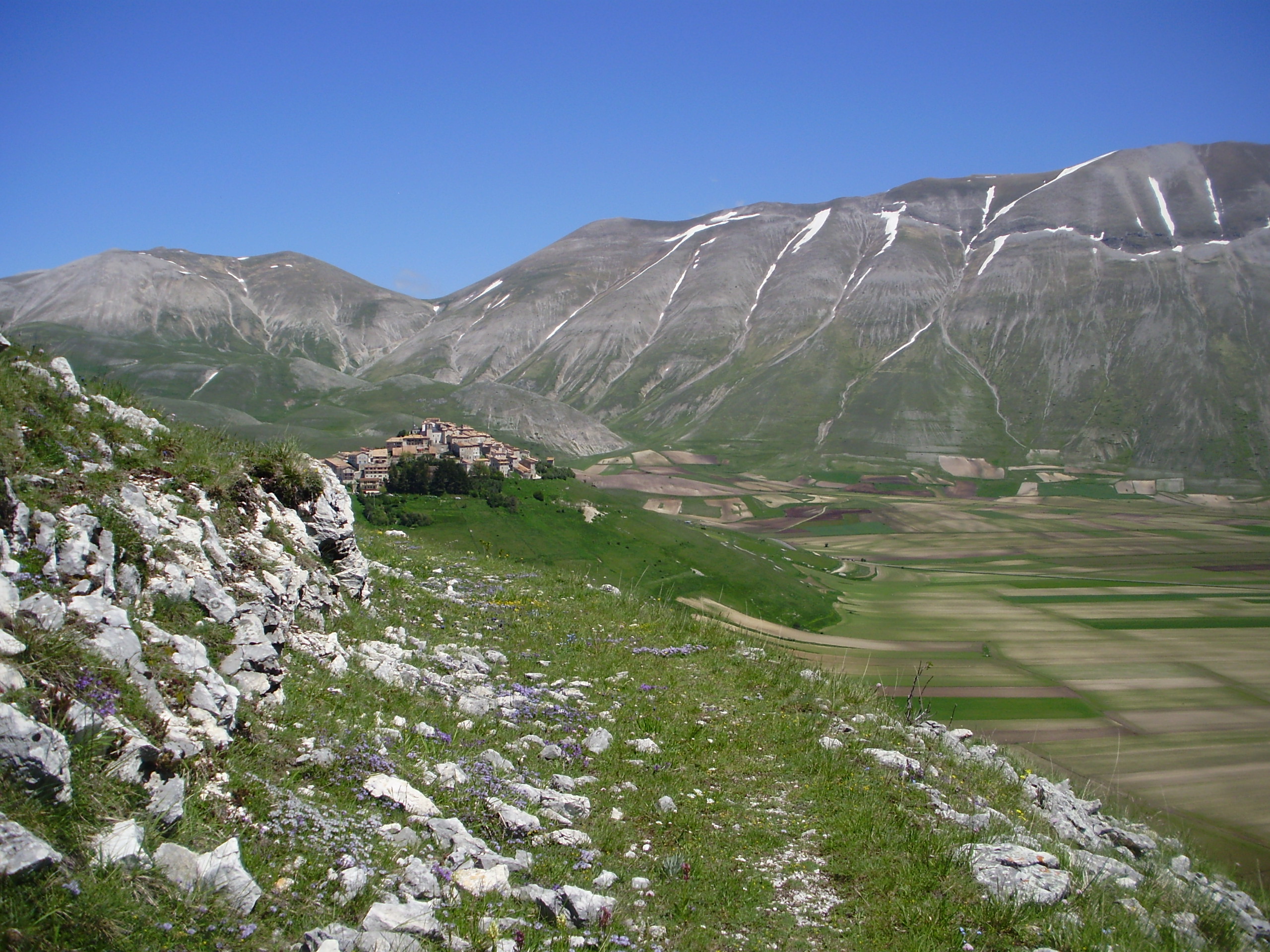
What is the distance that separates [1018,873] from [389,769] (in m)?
6.92

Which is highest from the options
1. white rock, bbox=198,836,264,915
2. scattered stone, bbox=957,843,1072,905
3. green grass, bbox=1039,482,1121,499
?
white rock, bbox=198,836,264,915

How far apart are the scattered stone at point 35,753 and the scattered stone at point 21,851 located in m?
0.40

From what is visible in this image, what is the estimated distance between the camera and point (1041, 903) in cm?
764

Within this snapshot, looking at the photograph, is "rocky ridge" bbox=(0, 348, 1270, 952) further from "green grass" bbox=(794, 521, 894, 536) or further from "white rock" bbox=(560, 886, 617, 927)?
"green grass" bbox=(794, 521, 894, 536)

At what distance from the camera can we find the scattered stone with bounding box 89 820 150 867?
5.32m

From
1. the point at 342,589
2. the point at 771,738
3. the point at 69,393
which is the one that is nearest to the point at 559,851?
the point at 771,738

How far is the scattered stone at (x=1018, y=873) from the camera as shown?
775 centimetres

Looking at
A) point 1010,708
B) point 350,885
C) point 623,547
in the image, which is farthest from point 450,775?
point 623,547

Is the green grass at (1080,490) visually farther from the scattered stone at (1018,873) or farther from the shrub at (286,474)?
the shrub at (286,474)

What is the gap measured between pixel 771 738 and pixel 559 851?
16.0 feet

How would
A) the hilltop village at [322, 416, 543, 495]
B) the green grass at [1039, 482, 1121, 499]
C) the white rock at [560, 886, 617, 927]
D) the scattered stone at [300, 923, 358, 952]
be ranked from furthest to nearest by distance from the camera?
the green grass at [1039, 482, 1121, 499] < the hilltop village at [322, 416, 543, 495] < the white rock at [560, 886, 617, 927] < the scattered stone at [300, 923, 358, 952]

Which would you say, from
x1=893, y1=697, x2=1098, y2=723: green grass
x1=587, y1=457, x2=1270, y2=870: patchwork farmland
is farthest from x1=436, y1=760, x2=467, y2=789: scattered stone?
x1=893, y1=697, x2=1098, y2=723: green grass

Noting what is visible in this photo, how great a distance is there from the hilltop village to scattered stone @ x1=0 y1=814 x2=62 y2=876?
58.4 m

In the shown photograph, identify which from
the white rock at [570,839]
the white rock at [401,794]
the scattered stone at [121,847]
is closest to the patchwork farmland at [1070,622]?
the white rock at [570,839]
